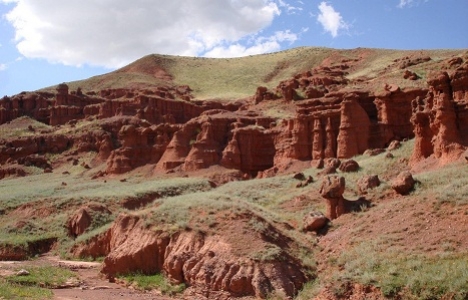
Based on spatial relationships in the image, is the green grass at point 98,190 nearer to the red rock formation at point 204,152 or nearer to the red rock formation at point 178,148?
the red rock formation at point 204,152

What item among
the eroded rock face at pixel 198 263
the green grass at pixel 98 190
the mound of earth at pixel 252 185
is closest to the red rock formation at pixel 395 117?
the mound of earth at pixel 252 185

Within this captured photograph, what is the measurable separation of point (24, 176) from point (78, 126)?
59.5 ft

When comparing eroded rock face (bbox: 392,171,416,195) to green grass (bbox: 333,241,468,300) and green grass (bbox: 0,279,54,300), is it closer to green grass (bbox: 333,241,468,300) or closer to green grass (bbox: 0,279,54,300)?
green grass (bbox: 333,241,468,300)

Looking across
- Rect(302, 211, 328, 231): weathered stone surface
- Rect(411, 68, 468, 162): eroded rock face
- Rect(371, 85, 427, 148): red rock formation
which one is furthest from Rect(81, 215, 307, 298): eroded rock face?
Rect(371, 85, 427, 148): red rock formation

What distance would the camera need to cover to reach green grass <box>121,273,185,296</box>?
18.4m

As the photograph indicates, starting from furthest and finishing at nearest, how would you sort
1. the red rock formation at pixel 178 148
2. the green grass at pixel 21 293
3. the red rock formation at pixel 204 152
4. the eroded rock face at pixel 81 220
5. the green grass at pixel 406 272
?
1. the red rock formation at pixel 178 148
2. the red rock formation at pixel 204 152
3. the eroded rock face at pixel 81 220
4. the green grass at pixel 21 293
5. the green grass at pixel 406 272

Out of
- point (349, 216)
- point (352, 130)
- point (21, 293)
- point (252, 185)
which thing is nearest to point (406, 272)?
point (349, 216)

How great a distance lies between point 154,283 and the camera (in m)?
19.3

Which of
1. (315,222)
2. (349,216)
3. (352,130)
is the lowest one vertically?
(315,222)

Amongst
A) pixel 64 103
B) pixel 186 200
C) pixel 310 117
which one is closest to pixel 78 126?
pixel 64 103

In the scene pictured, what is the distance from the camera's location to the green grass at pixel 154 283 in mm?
18375

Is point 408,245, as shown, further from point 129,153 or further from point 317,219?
point 129,153

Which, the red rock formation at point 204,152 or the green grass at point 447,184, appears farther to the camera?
the red rock formation at point 204,152

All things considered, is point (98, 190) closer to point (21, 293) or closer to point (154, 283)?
point (154, 283)
